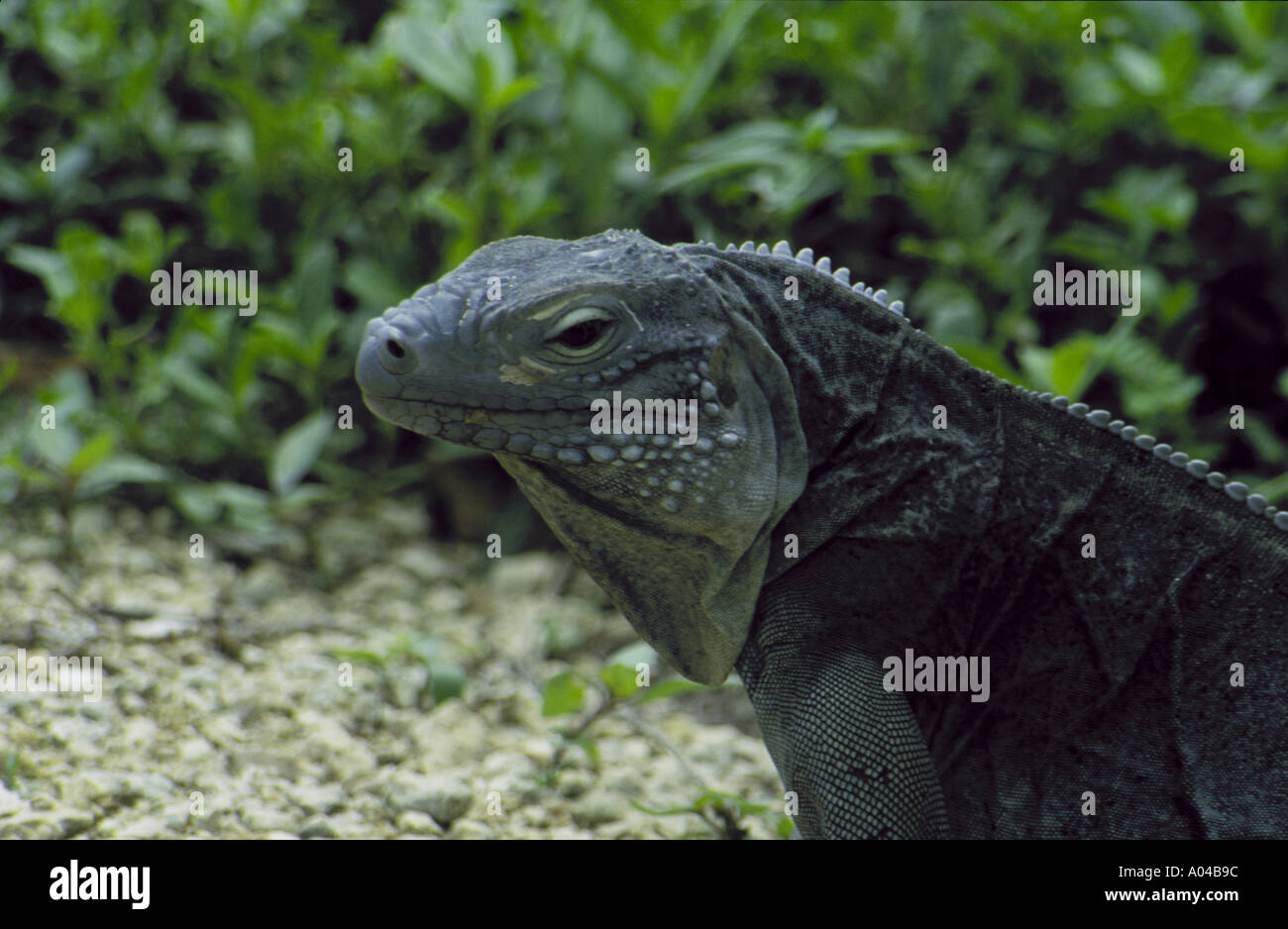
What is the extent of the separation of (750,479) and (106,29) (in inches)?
241

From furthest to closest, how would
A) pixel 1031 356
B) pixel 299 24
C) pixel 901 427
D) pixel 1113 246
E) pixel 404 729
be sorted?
pixel 299 24 < pixel 1113 246 < pixel 1031 356 < pixel 404 729 < pixel 901 427

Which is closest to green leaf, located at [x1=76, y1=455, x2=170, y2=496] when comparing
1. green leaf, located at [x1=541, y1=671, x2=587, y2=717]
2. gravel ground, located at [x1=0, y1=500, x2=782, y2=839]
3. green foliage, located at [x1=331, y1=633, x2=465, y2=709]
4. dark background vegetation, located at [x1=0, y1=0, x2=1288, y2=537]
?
dark background vegetation, located at [x1=0, y1=0, x2=1288, y2=537]

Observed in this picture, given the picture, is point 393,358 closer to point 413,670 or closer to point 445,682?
point 445,682

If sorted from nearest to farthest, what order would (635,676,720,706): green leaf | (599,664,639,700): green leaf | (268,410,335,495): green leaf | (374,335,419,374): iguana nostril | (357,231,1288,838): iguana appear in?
(374,335,419,374): iguana nostril < (357,231,1288,838): iguana < (635,676,720,706): green leaf < (599,664,639,700): green leaf < (268,410,335,495): green leaf

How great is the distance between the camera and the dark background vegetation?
621 cm

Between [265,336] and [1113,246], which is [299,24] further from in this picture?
Result: [1113,246]

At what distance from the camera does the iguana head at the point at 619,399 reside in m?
3.00

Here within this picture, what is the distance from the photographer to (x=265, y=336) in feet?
20.0

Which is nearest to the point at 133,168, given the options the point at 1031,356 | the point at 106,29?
the point at 106,29

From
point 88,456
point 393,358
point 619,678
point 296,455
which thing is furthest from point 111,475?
point 393,358

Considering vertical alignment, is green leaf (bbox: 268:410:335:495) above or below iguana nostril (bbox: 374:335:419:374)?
above

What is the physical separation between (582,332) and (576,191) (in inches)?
142

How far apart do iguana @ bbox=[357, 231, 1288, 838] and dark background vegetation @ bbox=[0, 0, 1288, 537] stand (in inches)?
92.0

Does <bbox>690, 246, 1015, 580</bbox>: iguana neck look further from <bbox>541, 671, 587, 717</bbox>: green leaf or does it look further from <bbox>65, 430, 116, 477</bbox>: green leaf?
<bbox>65, 430, 116, 477</bbox>: green leaf
